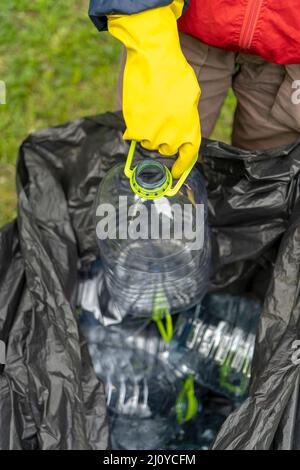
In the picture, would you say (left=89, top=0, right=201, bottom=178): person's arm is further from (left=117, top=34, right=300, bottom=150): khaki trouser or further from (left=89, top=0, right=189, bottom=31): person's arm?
(left=117, top=34, right=300, bottom=150): khaki trouser

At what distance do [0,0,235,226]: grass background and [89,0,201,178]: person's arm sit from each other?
0.88m

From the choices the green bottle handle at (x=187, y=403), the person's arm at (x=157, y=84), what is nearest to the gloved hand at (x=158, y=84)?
the person's arm at (x=157, y=84)

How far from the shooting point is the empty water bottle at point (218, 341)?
4.84 ft

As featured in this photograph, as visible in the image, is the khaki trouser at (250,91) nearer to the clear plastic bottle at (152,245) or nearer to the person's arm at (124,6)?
the clear plastic bottle at (152,245)

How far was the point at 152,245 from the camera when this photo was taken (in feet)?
4.76

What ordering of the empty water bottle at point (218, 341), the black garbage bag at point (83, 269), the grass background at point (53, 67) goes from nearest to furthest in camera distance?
the black garbage bag at point (83, 269)
the empty water bottle at point (218, 341)
the grass background at point (53, 67)

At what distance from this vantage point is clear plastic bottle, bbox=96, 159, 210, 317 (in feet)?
4.46

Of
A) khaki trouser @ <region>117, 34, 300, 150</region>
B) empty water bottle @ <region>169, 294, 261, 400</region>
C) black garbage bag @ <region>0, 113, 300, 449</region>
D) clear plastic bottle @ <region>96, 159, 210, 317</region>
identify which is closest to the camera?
black garbage bag @ <region>0, 113, 300, 449</region>

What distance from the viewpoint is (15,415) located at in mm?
1132

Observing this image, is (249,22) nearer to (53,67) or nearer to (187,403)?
(187,403)

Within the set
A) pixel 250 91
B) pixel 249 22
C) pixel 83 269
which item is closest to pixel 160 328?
pixel 83 269

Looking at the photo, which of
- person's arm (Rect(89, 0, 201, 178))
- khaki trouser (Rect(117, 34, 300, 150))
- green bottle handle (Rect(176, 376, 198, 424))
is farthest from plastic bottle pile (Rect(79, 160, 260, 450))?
person's arm (Rect(89, 0, 201, 178))
